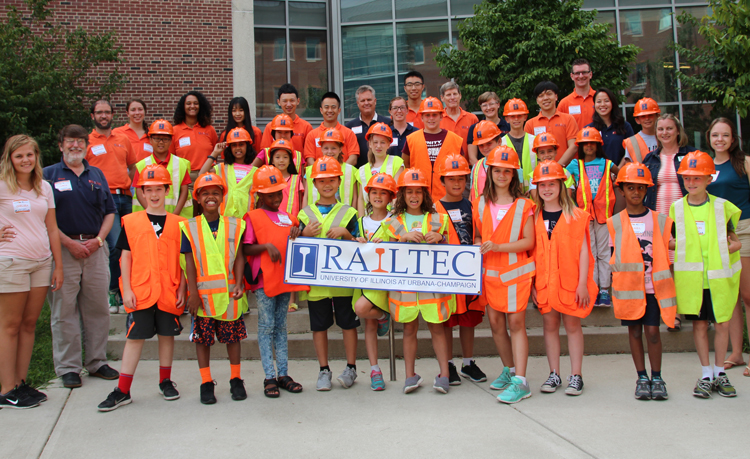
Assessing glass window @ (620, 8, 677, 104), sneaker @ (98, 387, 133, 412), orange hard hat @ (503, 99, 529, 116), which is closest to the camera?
sneaker @ (98, 387, 133, 412)

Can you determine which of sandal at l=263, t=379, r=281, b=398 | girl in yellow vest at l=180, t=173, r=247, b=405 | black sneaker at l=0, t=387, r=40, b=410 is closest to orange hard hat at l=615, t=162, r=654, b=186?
girl in yellow vest at l=180, t=173, r=247, b=405

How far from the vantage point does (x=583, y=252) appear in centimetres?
502

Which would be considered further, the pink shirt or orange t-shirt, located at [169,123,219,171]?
orange t-shirt, located at [169,123,219,171]

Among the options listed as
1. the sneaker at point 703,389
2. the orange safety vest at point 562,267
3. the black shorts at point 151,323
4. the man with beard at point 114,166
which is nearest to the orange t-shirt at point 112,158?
the man with beard at point 114,166

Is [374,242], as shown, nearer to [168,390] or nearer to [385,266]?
[385,266]

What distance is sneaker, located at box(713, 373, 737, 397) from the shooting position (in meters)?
4.91

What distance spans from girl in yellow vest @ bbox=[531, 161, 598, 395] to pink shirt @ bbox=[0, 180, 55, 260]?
13.9ft

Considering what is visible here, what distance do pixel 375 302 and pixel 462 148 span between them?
304 centimetres

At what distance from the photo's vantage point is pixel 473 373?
18.1ft

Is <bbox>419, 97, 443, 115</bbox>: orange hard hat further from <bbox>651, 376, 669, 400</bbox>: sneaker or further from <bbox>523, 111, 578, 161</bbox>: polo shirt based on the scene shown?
<bbox>651, 376, 669, 400</bbox>: sneaker

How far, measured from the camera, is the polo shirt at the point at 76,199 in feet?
18.3

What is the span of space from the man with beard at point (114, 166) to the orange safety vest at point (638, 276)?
17.6ft

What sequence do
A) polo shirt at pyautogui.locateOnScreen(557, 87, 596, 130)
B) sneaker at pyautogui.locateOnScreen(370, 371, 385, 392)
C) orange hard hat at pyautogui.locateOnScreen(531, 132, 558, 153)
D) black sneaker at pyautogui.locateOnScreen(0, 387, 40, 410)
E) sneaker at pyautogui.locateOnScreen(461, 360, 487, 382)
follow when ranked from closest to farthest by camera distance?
black sneaker at pyautogui.locateOnScreen(0, 387, 40, 410), sneaker at pyautogui.locateOnScreen(370, 371, 385, 392), sneaker at pyautogui.locateOnScreen(461, 360, 487, 382), orange hard hat at pyautogui.locateOnScreen(531, 132, 558, 153), polo shirt at pyautogui.locateOnScreen(557, 87, 596, 130)

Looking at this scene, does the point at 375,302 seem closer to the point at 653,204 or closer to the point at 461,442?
the point at 461,442
